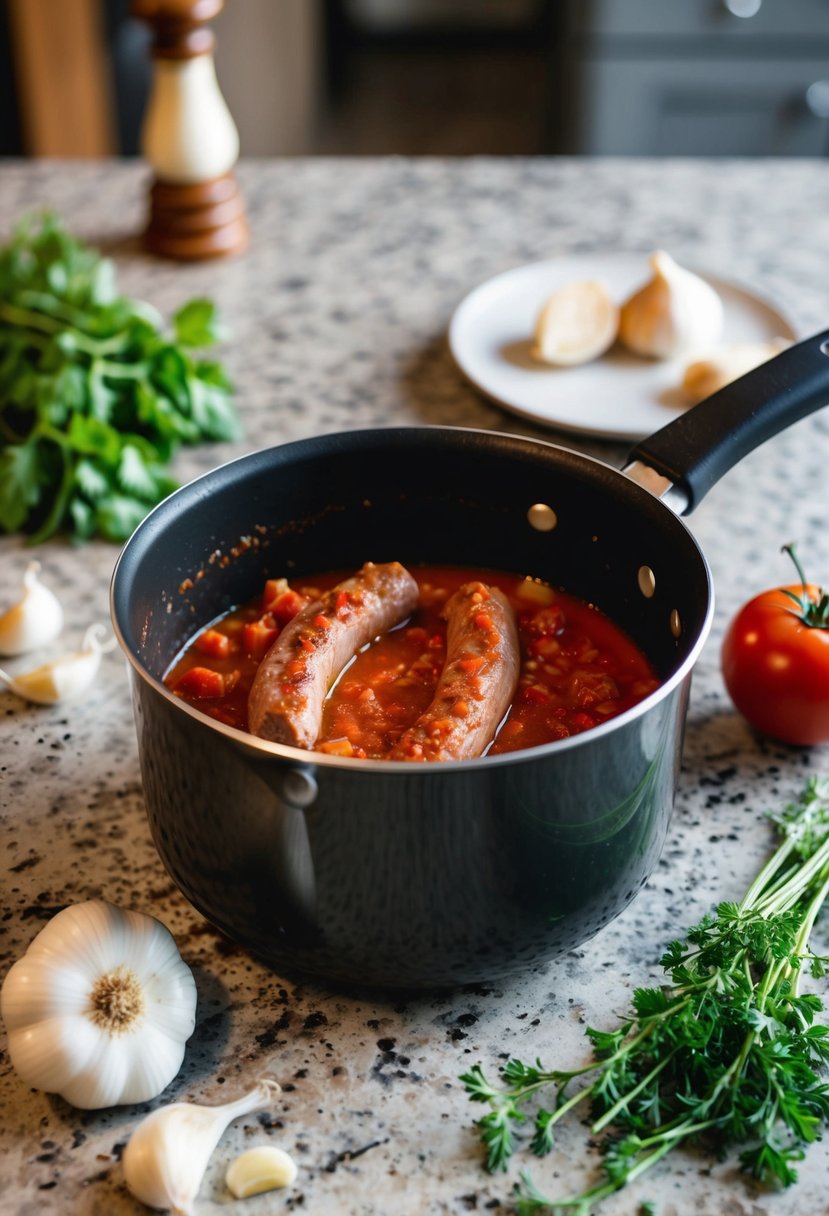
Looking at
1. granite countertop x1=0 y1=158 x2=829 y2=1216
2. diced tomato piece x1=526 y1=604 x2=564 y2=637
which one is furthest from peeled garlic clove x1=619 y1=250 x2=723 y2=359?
diced tomato piece x1=526 y1=604 x2=564 y2=637

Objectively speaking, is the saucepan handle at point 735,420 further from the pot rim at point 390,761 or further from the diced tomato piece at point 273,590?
the diced tomato piece at point 273,590

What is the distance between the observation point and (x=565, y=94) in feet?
14.4

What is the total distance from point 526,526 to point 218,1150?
76 cm

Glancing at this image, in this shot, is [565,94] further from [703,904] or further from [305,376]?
[703,904]

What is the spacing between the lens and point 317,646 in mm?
1294

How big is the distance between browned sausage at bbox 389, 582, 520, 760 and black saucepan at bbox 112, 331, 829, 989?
→ 0.14 meters

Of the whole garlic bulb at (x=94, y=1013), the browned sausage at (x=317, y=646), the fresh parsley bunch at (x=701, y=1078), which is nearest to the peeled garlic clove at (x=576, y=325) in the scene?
the browned sausage at (x=317, y=646)

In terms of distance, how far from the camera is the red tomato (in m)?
1.43

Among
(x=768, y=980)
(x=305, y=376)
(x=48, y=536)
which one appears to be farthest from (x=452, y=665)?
(x=305, y=376)

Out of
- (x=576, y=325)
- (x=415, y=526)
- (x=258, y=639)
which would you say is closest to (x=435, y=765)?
(x=258, y=639)

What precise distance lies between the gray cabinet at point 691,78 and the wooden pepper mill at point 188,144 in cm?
218

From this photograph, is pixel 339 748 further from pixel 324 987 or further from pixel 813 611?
pixel 813 611

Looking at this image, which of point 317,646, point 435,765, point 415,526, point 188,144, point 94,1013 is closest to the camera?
point 435,765

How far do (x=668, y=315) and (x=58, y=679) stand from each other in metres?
1.19
